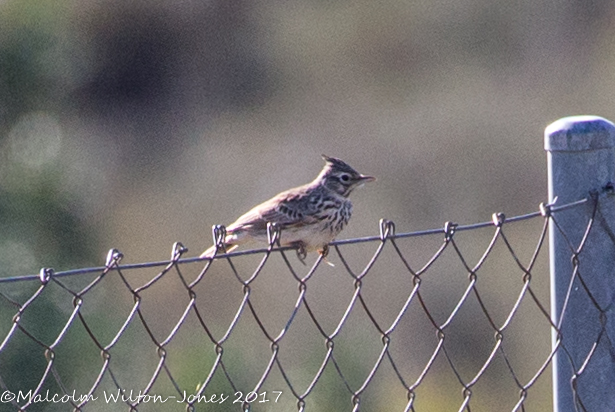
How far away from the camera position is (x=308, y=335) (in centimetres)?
1131

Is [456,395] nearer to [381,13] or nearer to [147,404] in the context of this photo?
[147,404]

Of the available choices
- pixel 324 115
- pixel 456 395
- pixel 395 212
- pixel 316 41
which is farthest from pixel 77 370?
pixel 316 41

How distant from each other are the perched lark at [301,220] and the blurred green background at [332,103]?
5.78m

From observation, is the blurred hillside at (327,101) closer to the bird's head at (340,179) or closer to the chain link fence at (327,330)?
the chain link fence at (327,330)

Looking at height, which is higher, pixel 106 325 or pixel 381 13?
pixel 381 13

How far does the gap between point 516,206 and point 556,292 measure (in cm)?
1020

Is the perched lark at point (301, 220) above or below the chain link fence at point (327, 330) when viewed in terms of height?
above

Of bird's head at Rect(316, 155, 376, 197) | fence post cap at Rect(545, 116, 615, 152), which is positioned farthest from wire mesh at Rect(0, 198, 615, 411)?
fence post cap at Rect(545, 116, 615, 152)

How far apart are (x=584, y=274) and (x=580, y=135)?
402mm

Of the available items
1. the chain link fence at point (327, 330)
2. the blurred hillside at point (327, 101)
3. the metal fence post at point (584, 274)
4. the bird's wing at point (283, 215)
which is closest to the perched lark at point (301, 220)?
the bird's wing at point (283, 215)

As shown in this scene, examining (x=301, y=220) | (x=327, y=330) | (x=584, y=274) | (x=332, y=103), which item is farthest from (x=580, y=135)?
(x=332, y=103)

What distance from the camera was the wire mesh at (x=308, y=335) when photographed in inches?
208

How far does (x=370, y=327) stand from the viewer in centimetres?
1023

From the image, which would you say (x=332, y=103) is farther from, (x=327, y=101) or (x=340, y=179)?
(x=340, y=179)
